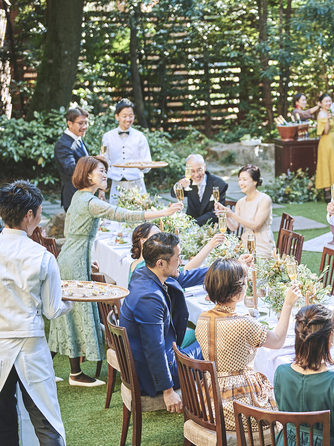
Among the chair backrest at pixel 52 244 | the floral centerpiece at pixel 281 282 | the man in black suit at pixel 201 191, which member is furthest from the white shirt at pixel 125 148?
the floral centerpiece at pixel 281 282

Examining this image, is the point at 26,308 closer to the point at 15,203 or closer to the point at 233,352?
the point at 15,203

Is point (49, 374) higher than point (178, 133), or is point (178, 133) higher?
point (178, 133)

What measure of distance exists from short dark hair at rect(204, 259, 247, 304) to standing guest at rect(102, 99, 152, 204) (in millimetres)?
3721

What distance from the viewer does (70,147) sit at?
5.80m

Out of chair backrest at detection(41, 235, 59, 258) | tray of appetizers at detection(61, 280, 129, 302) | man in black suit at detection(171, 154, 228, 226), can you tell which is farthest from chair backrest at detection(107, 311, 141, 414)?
man in black suit at detection(171, 154, 228, 226)

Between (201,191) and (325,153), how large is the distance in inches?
188

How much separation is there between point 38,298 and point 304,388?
45.8 inches

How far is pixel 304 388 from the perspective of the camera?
85.6 inches

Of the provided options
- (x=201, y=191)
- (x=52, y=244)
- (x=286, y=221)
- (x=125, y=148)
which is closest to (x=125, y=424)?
(x=52, y=244)

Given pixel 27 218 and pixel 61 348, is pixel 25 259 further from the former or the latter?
pixel 61 348

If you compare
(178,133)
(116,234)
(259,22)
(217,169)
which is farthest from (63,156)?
(259,22)

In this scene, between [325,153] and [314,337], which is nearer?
[314,337]

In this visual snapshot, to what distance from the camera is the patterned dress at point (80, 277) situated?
158 inches

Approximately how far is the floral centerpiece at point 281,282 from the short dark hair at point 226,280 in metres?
0.55
